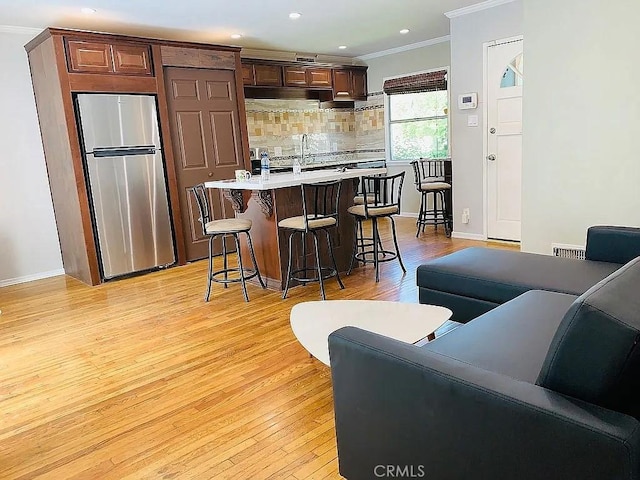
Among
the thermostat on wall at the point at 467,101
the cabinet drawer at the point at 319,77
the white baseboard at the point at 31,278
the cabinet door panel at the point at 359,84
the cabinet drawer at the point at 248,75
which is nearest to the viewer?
the white baseboard at the point at 31,278

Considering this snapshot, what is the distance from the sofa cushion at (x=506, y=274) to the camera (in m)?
2.41

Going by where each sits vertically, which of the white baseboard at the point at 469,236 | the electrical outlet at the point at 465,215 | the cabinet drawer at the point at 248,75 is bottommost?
the white baseboard at the point at 469,236

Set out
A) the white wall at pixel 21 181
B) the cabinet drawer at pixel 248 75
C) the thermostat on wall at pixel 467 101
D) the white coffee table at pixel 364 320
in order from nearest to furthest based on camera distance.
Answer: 1. the white coffee table at pixel 364 320
2. the white wall at pixel 21 181
3. the thermostat on wall at pixel 467 101
4. the cabinet drawer at pixel 248 75

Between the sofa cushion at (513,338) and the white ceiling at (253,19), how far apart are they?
3555 millimetres

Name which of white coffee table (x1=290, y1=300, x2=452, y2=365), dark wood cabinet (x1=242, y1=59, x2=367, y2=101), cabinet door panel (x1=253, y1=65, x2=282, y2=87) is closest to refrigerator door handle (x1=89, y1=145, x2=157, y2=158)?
dark wood cabinet (x1=242, y1=59, x2=367, y2=101)

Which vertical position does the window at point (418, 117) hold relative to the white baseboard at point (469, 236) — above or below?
above

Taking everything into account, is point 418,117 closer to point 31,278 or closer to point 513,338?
point 31,278

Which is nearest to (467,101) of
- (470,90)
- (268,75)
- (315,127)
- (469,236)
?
(470,90)

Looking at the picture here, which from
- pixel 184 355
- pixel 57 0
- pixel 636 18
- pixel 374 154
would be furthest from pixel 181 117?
pixel 636 18

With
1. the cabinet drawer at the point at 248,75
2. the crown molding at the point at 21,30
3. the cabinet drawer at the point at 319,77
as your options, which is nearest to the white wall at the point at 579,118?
the cabinet drawer at the point at 248,75

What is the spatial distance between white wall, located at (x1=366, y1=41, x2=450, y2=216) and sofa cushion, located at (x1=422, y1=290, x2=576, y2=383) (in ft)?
17.0

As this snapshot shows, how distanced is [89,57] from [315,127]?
12.1 ft

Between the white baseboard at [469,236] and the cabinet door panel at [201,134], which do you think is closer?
the cabinet door panel at [201,134]

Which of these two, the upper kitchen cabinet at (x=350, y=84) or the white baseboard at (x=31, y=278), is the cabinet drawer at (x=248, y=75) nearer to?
the upper kitchen cabinet at (x=350, y=84)
